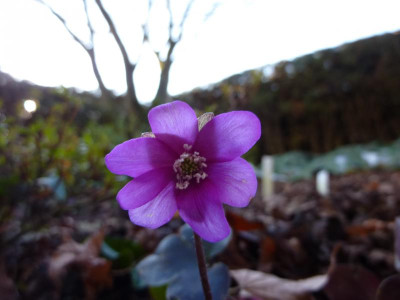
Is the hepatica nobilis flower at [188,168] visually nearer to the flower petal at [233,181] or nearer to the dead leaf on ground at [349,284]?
the flower petal at [233,181]

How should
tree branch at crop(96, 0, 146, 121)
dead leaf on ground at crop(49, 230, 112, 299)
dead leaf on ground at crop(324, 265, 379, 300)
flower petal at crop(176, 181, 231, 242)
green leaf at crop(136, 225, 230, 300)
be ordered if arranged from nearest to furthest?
flower petal at crop(176, 181, 231, 242) → green leaf at crop(136, 225, 230, 300) → dead leaf on ground at crop(324, 265, 379, 300) → dead leaf on ground at crop(49, 230, 112, 299) → tree branch at crop(96, 0, 146, 121)

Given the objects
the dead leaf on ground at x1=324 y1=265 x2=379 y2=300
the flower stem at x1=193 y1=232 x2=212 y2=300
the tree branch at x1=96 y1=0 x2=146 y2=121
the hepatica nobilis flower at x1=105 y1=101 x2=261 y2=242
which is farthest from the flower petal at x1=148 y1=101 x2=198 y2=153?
the tree branch at x1=96 y1=0 x2=146 y2=121

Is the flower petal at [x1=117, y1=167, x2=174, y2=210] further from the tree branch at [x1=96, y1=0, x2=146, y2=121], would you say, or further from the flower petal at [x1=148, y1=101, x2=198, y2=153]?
the tree branch at [x1=96, y1=0, x2=146, y2=121]

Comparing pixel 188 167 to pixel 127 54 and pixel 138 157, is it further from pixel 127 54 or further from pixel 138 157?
pixel 127 54

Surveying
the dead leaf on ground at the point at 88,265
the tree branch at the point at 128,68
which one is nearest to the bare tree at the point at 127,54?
the tree branch at the point at 128,68

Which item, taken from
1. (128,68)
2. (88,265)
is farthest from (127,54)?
(88,265)

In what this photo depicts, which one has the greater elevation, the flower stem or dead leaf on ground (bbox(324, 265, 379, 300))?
the flower stem

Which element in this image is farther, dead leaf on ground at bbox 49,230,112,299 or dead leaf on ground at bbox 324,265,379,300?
dead leaf on ground at bbox 49,230,112,299
